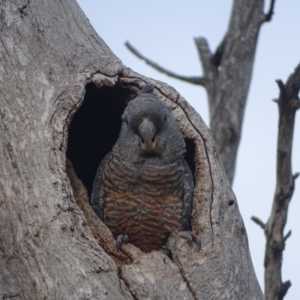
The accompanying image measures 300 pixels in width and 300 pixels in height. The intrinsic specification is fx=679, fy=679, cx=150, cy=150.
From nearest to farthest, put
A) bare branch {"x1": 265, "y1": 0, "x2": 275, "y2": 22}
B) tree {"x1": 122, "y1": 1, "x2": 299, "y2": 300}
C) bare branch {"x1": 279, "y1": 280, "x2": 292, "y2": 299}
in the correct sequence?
1. bare branch {"x1": 279, "y1": 280, "x2": 292, "y2": 299}
2. bare branch {"x1": 265, "y1": 0, "x2": 275, "y2": 22}
3. tree {"x1": 122, "y1": 1, "x2": 299, "y2": 300}

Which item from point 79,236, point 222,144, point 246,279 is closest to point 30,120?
point 79,236

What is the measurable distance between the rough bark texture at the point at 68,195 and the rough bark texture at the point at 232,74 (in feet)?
5.98

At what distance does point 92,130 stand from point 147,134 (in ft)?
3.56

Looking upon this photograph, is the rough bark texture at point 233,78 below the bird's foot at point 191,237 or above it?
above

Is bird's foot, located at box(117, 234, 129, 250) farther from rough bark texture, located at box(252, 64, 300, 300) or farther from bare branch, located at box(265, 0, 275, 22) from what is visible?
bare branch, located at box(265, 0, 275, 22)

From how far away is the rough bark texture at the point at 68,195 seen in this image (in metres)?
3.79

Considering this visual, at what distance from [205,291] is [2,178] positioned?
1377mm

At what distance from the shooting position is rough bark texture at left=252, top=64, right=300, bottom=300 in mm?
4992

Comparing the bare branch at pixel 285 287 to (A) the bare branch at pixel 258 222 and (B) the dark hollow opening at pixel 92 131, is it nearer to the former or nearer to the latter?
(A) the bare branch at pixel 258 222

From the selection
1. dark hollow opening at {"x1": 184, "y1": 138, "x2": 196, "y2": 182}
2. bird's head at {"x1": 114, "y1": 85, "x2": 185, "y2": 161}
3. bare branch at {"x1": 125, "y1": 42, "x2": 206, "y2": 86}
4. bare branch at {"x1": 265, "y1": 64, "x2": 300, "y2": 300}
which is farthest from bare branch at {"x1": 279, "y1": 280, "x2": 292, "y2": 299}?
bare branch at {"x1": 125, "y1": 42, "x2": 206, "y2": 86}

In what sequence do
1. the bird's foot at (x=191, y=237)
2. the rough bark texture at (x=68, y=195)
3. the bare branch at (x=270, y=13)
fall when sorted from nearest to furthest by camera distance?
the rough bark texture at (x=68, y=195) < the bird's foot at (x=191, y=237) < the bare branch at (x=270, y=13)

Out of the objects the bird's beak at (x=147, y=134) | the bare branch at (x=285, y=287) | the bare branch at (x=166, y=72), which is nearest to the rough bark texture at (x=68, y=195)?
the bird's beak at (x=147, y=134)

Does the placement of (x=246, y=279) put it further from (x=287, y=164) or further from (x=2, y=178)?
(x=2, y=178)

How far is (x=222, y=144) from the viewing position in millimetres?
6602
